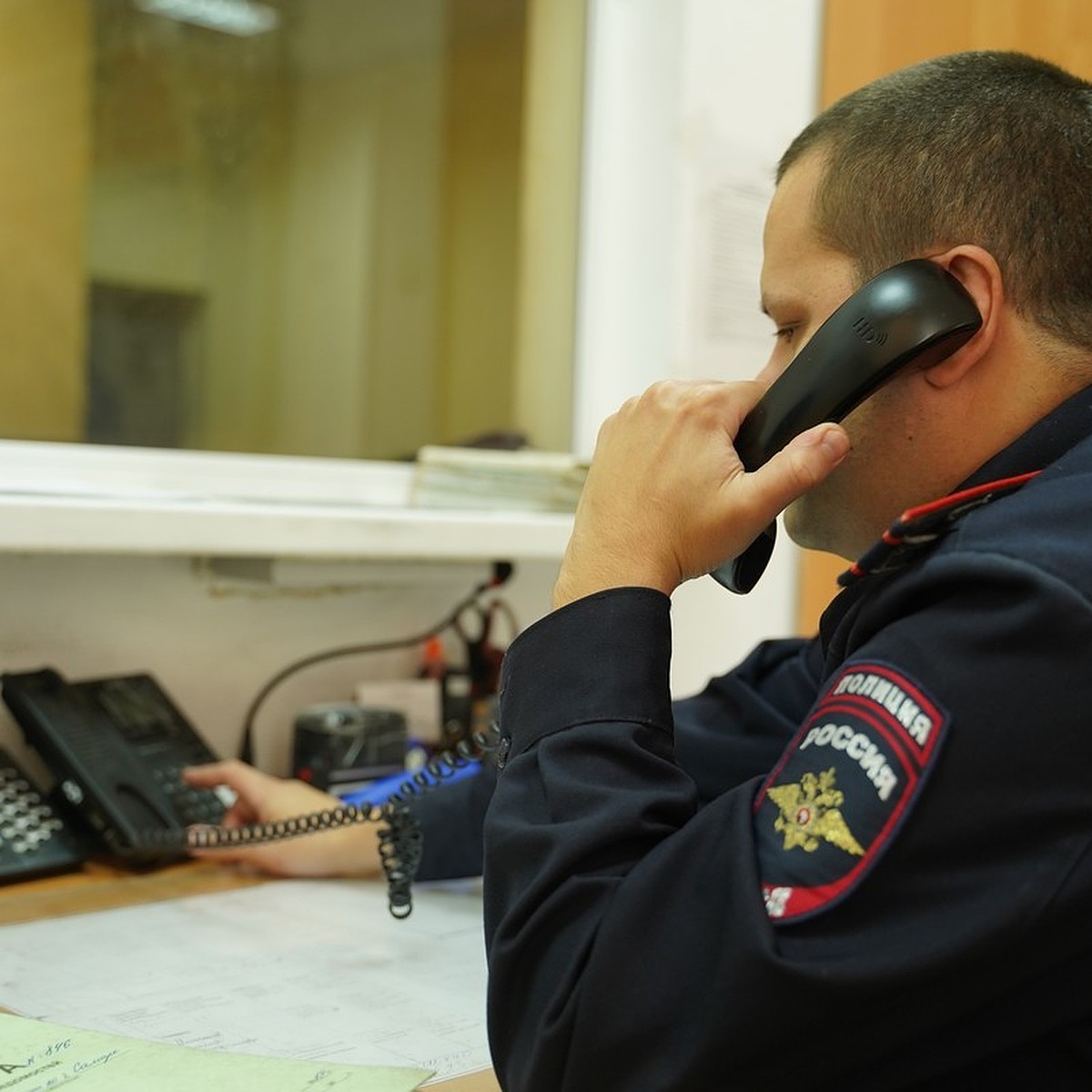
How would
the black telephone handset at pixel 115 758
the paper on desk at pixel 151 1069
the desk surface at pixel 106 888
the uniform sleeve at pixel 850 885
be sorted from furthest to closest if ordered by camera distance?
1. the black telephone handset at pixel 115 758
2. the desk surface at pixel 106 888
3. the paper on desk at pixel 151 1069
4. the uniform sleeve at pixel 850 885

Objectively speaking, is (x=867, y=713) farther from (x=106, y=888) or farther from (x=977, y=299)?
(x=106, y=888)

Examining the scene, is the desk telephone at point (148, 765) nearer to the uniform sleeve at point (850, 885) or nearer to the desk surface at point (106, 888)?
the desk surface at point (106, 888)

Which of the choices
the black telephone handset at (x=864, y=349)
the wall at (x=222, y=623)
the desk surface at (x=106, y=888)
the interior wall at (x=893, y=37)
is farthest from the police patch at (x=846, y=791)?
the interior wall at (x=893, y=37)

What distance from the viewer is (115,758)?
1.24 m

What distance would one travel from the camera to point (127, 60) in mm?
1519

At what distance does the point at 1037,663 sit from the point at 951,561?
2.5 inches

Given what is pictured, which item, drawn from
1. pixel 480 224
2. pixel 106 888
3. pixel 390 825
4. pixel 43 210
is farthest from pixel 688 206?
pixel 106 888

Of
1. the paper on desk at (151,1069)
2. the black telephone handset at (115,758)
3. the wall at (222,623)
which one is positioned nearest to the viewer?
the paper on desk at (151,1069)

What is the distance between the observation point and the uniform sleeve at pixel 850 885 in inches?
24.2

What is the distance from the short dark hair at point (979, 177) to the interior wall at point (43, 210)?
934 mm

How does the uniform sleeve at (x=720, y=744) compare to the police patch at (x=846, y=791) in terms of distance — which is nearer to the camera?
the police patch at (x=846, y=791)

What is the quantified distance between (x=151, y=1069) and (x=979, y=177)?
704 millimetres

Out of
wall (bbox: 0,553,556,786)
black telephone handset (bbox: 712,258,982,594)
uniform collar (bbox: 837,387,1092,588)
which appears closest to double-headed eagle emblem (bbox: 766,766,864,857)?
uniform collar (bbox: 837,387,1092,588)

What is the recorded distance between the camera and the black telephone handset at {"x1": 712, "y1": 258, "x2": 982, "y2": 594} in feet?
2.53
